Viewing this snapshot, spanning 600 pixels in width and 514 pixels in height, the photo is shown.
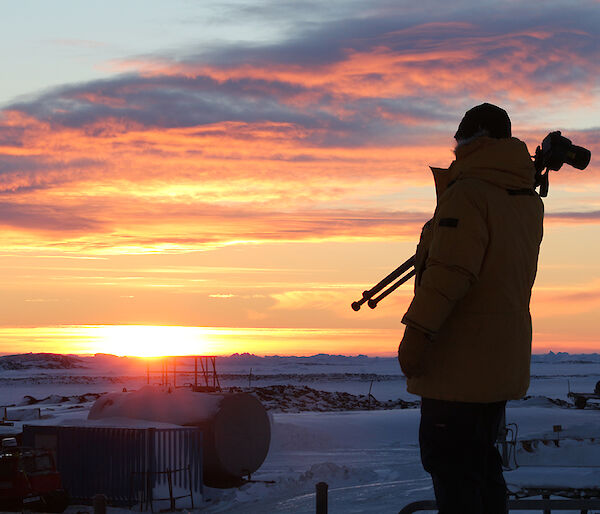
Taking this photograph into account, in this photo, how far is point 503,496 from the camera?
452cm

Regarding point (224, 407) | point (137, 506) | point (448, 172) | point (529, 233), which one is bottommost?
point (137, 506)

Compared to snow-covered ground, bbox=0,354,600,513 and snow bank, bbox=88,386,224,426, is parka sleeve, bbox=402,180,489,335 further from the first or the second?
snow bank, bbox=88,386,224,426

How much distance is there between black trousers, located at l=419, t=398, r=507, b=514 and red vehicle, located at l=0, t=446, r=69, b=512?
1609 cm

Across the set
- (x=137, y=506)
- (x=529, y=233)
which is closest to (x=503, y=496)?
(x=529, y=233)

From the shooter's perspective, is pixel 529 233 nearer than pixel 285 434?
Yes

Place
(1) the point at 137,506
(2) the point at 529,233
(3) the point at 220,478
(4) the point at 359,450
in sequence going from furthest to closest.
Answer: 1. (4) the point at 359,450
2. (3) the point at 220,478
3. (1) the point at 137,506
4. (2) the point at 529,233

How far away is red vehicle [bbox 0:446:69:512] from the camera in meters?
18.7

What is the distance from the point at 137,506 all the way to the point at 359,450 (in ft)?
46.0

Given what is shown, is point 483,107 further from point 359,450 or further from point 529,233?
point 359,450

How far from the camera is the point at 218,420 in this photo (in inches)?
1014

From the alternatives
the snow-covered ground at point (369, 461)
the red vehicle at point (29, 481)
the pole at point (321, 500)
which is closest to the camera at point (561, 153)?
the pole at point (321, 500)

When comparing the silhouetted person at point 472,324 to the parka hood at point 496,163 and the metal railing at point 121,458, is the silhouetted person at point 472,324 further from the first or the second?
the metal railing at point 121,458

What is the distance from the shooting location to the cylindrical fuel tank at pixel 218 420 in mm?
25625

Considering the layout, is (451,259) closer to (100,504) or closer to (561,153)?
(561,153)
